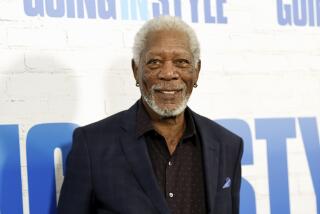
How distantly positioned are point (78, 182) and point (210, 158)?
14.7 inches

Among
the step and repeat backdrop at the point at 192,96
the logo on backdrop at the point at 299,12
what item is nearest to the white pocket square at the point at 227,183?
the step and repeat backdrop at the point at 192,96

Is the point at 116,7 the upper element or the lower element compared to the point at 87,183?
upper

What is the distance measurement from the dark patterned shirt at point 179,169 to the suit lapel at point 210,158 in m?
0.02

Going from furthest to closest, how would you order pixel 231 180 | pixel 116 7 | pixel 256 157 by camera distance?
pixel 256 157, pixel 116 7, pixel 231 180

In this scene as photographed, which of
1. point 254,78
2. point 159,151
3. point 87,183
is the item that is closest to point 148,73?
point 159,151

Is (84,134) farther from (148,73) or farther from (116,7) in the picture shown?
(116,7)

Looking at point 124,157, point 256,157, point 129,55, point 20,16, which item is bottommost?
point 256,157

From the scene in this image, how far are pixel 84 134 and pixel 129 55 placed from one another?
1.74 feet

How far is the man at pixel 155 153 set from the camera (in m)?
1.43

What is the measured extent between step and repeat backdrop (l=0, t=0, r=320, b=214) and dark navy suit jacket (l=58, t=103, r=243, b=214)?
354 mm

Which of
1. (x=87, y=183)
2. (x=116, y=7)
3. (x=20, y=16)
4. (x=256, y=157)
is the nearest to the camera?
(x=87, y=183)

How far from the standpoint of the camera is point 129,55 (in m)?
1.94

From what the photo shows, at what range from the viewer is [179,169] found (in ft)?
4.84

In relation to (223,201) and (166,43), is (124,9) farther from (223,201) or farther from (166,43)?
(223,201)
